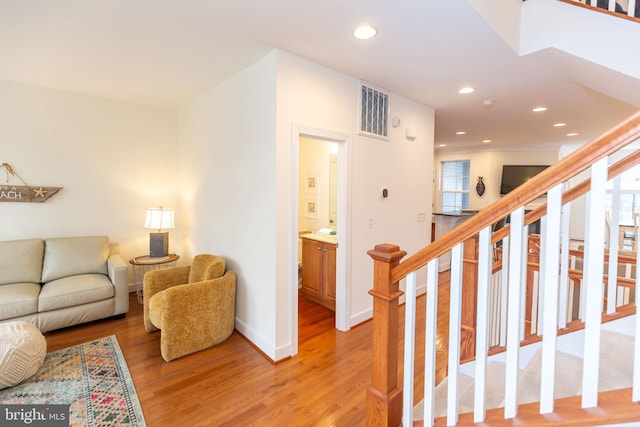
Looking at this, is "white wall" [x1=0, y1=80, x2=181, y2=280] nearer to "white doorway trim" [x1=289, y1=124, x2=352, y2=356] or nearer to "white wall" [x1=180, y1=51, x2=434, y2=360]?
"white wall" [x1=180, y1=51, x2=434, y2=360]

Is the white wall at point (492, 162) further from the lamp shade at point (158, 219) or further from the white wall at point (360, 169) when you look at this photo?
the lamp shade at point (158, 219)

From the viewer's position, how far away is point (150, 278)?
3057mm

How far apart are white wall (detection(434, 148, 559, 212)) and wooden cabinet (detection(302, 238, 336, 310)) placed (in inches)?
211

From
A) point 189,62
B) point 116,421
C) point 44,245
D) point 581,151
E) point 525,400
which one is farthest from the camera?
point 44,245

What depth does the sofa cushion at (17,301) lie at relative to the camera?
8.95 feet

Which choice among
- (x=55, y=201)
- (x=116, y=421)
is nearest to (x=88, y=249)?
(x=55, y=201)

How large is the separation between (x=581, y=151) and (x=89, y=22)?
9.47ft

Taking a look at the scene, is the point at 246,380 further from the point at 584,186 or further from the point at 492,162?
the point at 492,162

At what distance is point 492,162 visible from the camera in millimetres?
7531

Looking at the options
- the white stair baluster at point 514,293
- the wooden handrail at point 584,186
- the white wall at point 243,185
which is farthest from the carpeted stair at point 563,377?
the white wall at point 243,185

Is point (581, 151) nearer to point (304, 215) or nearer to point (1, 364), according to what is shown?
point (1, 364)

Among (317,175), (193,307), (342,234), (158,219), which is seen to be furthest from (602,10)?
(158,219)

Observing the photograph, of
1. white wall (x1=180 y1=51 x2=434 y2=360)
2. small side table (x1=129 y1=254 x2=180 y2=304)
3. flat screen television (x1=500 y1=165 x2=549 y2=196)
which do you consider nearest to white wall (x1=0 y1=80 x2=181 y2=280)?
small side table (x1=129 y1=254 x2=180 y2=304)

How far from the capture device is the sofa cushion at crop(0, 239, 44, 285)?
314 centimetres
